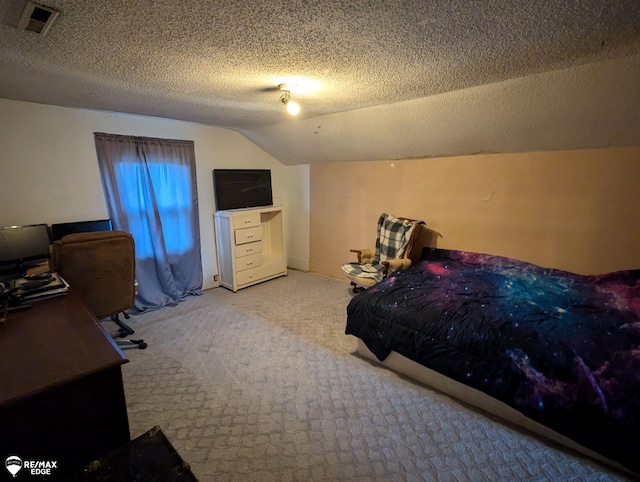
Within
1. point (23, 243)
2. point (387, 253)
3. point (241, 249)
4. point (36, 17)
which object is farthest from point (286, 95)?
point (23, 243)

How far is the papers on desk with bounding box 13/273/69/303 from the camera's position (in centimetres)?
163

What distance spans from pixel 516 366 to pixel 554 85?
1877 millimetres

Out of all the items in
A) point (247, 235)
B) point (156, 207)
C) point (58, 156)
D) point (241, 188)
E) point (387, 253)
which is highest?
point (58, 156)

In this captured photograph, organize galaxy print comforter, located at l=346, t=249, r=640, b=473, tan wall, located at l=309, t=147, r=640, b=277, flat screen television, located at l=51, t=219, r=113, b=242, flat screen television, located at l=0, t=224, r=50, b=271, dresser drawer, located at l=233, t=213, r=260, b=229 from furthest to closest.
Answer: dresser drawer, located at l=233, t=213, r=260, b=229, flat screen television, located at l=51, t=219, r=113, b=242, tan wall, located at l=309, t=147, r=640, b=277, flat screen television, located at l=0, t=224, r=50, b=271, galaxy print comforter, located at l=346, t=249, r=640, b=473

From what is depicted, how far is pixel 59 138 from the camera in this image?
9.09ft

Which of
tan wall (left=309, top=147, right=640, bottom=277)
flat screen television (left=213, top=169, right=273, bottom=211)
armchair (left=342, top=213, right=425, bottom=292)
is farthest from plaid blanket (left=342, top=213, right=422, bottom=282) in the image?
flat screen television (left=213, top=169, right=273, bottom=211)

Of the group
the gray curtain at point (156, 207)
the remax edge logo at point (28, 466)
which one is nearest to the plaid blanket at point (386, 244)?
the gray curtain at point (156, 207)

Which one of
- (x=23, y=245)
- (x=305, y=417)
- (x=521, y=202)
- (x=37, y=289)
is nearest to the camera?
(x=37, y=289)

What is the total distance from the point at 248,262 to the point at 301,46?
292 cm

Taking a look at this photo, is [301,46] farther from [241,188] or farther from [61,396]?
[241,188]

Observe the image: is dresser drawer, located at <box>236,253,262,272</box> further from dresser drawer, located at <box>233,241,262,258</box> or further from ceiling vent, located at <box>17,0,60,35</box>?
ceiling vent, located at <box>17,0,60,35</box>

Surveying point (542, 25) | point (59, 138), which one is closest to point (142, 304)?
point (59, 138)

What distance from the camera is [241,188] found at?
4145mm

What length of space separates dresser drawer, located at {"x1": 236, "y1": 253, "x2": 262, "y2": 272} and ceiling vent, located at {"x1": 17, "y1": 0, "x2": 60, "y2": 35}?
112 inches
